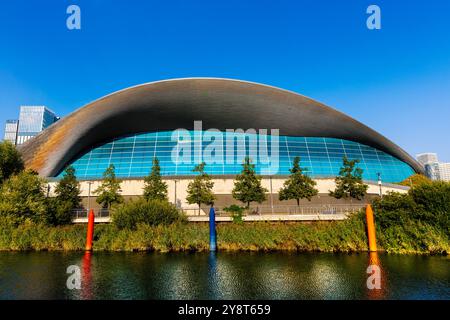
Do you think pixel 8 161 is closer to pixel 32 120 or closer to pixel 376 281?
pixel 376 281

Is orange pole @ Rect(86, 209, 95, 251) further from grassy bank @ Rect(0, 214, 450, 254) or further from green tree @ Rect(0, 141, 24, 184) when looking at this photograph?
green tree @ Rect(0, 141, 24, 184)

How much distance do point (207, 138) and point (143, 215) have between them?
62.9ft

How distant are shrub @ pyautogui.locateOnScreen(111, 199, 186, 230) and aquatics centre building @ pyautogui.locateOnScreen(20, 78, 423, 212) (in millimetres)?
11915

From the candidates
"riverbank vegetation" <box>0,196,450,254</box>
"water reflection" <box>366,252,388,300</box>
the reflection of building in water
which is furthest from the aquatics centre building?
the reflection of building in water

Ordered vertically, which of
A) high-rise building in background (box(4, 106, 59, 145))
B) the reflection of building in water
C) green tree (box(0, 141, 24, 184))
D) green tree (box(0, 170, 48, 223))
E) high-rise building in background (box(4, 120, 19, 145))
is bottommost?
the reflection of building in water

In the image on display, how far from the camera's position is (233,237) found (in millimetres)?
18547

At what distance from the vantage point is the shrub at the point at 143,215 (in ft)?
63.2

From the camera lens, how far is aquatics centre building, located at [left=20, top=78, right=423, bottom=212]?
33438 millimetres

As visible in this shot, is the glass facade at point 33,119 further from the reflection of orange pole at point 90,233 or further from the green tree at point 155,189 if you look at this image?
the reflection of orange pole at point 90,233

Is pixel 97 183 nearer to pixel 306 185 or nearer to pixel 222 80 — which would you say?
pixel 222 80

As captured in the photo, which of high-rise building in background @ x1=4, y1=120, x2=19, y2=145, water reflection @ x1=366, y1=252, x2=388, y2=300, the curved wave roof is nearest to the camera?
water reflection @ x1=366, y1=252, x2=388, y2=300

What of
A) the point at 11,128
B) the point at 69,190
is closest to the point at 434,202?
the point at 69,190

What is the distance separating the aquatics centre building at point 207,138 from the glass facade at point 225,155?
118mm

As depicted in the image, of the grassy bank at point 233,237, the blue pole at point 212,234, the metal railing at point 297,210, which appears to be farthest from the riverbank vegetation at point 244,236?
the metal railing at point 297,210
